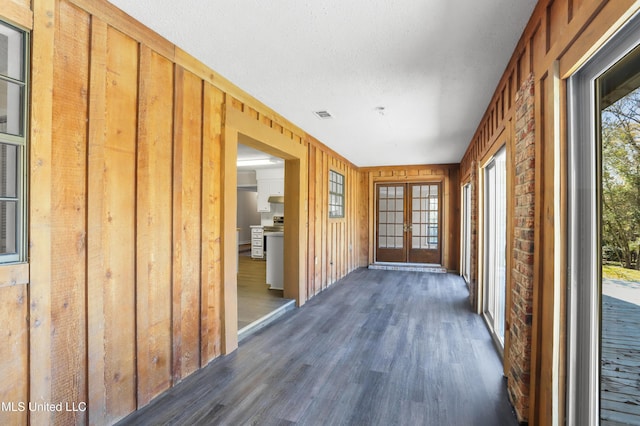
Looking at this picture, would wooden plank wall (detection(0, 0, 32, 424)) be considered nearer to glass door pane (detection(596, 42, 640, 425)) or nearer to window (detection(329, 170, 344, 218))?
glass door pane (detection(596, 42, 640, 425))

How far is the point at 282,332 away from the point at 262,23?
3.07 m

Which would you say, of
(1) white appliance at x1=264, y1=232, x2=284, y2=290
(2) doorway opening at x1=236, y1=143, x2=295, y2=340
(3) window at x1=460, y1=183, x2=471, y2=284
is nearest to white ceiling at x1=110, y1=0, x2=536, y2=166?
(2) doorway opening at x1=236, y1=143, x2=295, y2=340

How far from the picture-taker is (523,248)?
201 centimetres

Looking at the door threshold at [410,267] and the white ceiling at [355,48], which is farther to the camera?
the door threshold at [410,267]

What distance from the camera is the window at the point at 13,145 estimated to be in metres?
1.48

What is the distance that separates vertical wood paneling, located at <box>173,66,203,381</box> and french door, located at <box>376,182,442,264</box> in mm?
6246

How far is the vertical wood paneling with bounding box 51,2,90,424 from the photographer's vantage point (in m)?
1.65

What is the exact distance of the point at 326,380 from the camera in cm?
256

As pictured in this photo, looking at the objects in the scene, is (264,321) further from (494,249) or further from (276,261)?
(494,249)

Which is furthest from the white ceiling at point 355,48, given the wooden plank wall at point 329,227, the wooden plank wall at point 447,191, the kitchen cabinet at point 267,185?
the kitchen cabinet at point 267,185

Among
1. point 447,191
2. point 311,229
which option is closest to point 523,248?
point 311,229

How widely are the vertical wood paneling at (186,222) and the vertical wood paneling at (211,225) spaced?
7 cm

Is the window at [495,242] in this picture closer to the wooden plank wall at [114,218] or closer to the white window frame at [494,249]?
the white window frame at [494,249]

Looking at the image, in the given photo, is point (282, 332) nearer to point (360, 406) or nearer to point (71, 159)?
point (360, 406)
